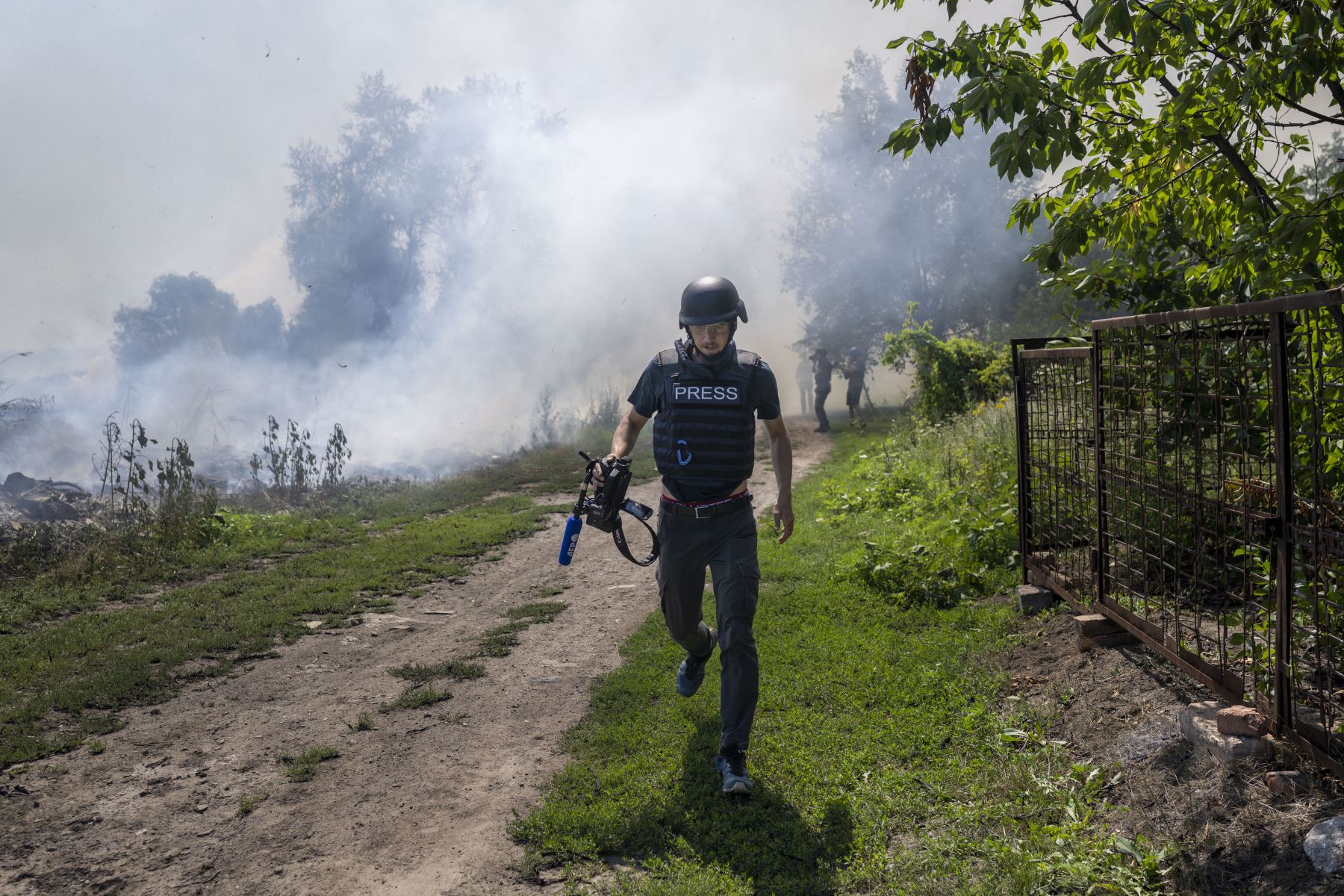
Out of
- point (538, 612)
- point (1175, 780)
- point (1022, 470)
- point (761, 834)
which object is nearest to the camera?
point (1175, 780)

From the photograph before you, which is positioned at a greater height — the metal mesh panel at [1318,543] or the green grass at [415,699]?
the metal mesh panel at [1318,543]

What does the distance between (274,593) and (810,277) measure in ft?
74.6

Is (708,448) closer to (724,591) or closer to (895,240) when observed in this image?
(724,591)

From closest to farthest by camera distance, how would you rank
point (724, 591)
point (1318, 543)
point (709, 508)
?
point (1318, 543), point (724, 591), point (709, 508)

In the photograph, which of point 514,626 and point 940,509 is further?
point 940,509

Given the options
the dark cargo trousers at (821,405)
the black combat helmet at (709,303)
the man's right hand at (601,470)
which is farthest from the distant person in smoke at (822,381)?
the man's right hand at (601,470)

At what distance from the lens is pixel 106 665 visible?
558 cm

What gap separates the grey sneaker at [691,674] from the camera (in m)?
4.66

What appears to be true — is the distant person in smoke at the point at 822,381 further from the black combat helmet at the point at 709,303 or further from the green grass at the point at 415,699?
the black combat helmet at the point at 709,303

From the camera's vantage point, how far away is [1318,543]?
281cm

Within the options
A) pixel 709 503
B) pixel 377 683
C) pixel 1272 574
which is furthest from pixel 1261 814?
pixel 377 683

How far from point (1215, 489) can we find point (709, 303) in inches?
97.6

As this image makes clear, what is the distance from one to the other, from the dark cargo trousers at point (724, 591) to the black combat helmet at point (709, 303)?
0.88 meters

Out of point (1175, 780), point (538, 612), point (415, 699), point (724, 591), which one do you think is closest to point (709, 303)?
point (724, 591)
